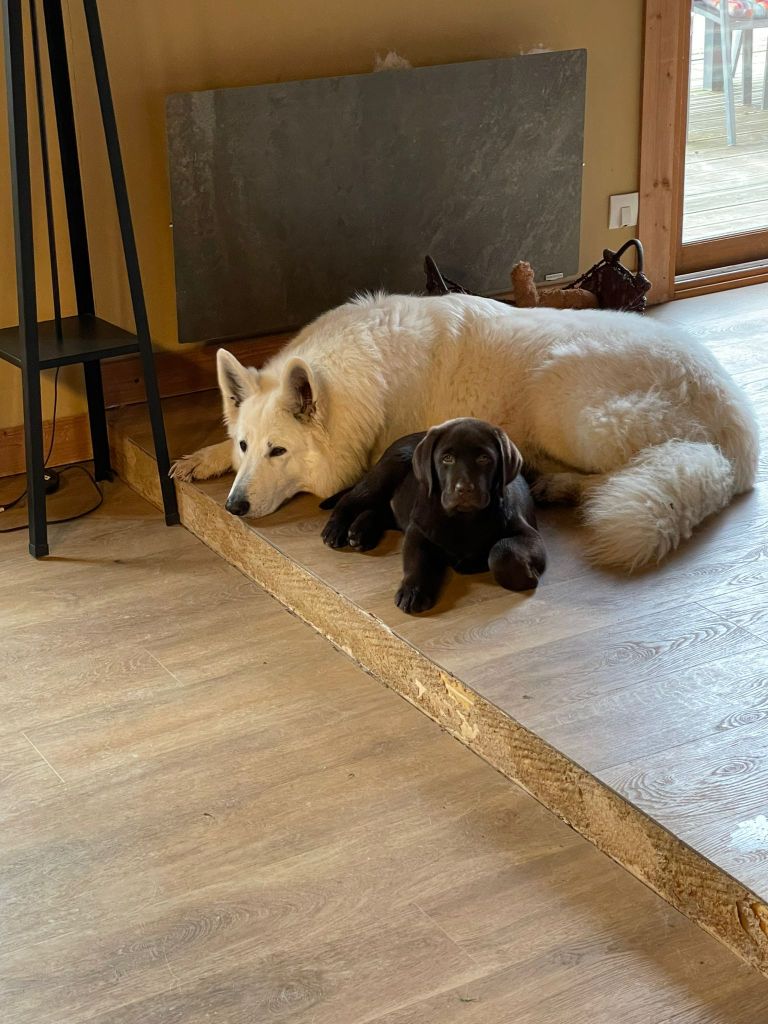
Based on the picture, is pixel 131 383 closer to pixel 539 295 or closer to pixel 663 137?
pixel 539 295

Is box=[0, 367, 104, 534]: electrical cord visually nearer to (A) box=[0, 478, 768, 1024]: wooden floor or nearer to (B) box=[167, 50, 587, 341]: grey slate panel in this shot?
(B) box=[167, 50, 587, 341]: grey slate panel

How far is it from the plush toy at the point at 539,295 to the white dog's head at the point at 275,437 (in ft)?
3.95

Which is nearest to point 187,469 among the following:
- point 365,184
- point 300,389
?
point 300,389

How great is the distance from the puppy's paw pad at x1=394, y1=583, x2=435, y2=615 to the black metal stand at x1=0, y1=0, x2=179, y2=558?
3.42 ft

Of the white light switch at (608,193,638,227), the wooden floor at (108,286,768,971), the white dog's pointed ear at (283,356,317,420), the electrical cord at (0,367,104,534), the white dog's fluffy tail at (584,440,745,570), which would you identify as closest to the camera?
the wooden floor at (108,286,768,971)

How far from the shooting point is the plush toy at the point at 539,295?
3.98m

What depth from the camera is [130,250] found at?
3.15m

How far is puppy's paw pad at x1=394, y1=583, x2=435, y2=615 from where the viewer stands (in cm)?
252

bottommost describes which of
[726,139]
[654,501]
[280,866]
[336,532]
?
[280,866]

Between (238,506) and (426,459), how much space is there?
0.63m

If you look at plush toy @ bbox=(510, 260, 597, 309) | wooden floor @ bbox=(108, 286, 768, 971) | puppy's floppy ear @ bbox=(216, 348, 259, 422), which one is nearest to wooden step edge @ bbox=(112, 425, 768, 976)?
wooden floor @ bbox=(108, 286, 768, 971)

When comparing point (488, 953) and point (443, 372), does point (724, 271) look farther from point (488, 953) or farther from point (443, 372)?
point (488, 953)

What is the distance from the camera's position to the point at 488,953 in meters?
1.80

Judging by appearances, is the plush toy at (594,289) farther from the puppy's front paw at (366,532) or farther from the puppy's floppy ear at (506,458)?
the puppy's floppy ear at (506,458)
